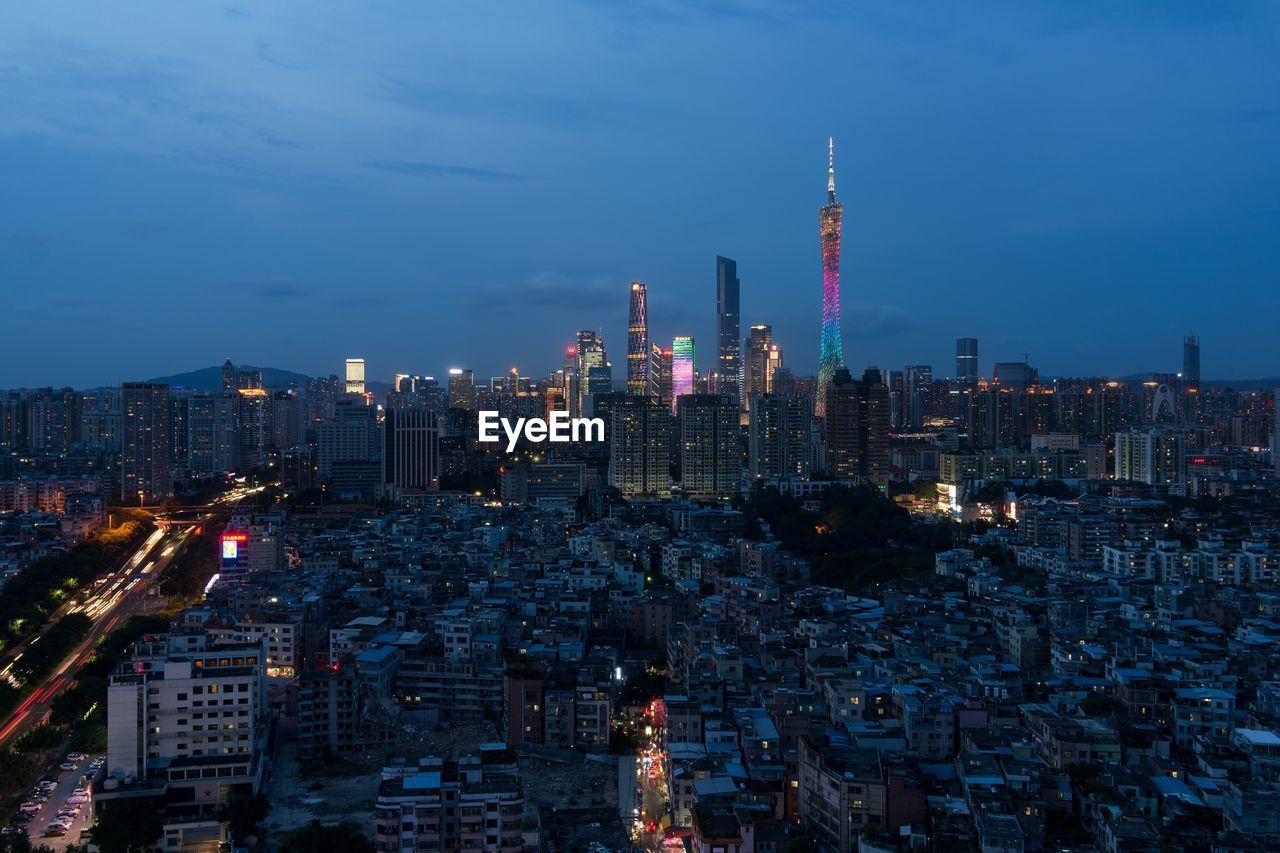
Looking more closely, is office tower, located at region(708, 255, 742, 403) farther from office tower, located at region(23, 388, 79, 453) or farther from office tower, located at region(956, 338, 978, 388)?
office tower, located at region(23, 388, 79, 453)

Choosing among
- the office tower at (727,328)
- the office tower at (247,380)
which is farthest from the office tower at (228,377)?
the office tower at (727,328)

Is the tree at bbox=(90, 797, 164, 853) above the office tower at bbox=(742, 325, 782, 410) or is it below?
below

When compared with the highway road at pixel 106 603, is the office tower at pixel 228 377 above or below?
above

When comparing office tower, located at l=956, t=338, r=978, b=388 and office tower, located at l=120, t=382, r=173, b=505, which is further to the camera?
office tower, located at l=956, t=338, r=978, b=388

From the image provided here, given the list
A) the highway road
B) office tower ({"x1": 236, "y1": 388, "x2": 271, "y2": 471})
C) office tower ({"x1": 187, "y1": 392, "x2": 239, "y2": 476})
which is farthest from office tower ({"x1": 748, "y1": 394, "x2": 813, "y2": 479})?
office tower ({"x1": 187, "y1": 392, "x2": 239, "y2": 476})

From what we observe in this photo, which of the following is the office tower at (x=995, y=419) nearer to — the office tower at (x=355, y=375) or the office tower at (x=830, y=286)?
the office tower at (x=830, y=286)

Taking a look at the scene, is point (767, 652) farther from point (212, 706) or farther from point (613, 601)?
point (212, 706)

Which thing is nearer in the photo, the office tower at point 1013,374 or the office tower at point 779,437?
the office tower at point 779,437
